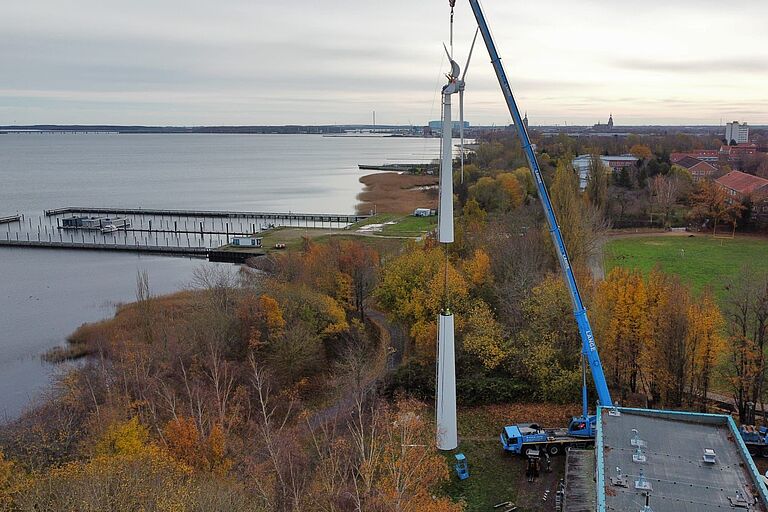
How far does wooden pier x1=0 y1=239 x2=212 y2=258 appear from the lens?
73188 millimetres

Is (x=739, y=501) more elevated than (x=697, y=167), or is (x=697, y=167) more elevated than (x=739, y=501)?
(x=697, y=167)

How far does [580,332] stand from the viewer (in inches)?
892

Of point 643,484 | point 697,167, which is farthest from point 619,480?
point 697,167

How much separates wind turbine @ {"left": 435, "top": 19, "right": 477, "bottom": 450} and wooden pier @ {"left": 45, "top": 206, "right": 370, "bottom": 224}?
6682 cm

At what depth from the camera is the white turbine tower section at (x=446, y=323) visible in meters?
21.4

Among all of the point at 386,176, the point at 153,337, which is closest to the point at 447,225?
the point at 153,337

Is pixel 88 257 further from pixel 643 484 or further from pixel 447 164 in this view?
pixel 643 484

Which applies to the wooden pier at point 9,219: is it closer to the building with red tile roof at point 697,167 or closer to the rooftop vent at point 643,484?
the rooftop vent at point 643,484

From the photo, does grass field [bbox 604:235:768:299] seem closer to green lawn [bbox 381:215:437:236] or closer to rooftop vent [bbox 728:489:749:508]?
green lawn [bbox 381:215:437:236]

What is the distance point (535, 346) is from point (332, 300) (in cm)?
1248

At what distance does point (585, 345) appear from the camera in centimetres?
2231

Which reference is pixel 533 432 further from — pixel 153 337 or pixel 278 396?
pixel 153 337

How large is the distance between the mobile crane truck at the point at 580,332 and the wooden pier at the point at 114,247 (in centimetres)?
5523

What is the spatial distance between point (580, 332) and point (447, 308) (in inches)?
201
